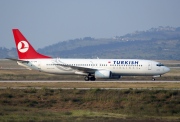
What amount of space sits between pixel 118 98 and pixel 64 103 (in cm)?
476

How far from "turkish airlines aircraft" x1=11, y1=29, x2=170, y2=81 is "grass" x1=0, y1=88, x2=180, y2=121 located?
18.8 meters

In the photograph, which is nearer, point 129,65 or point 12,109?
point 12,109

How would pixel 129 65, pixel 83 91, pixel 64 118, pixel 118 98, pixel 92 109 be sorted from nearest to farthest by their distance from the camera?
pixel 64 118 → pixel 92 109 → pixel 118 98 → pixel 83 91 → pixel 129 65

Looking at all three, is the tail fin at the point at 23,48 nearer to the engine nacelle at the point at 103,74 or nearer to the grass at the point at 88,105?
the engine nacelle at the point at 103,74

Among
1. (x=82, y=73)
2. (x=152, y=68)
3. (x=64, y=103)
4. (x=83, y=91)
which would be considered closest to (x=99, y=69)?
(x=82, y=73)

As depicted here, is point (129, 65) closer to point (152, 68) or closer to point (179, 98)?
point (152, 68)

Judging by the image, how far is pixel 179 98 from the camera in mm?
46312

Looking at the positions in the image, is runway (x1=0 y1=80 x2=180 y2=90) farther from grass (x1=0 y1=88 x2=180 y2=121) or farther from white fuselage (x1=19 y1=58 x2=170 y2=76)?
white fuselage (x1=19 y1=58 x2=170 y2=76)

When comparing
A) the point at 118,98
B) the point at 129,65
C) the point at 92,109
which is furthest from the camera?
the point at 129,65

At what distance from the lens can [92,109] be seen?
42.4 meters

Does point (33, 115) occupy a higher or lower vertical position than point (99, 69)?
lower

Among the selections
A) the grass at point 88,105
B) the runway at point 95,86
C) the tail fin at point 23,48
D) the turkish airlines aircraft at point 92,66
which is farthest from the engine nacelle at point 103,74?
the grass at point 88,105

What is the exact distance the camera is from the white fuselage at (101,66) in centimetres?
6812

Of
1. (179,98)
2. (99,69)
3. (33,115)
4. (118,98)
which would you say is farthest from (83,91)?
(99,69)
